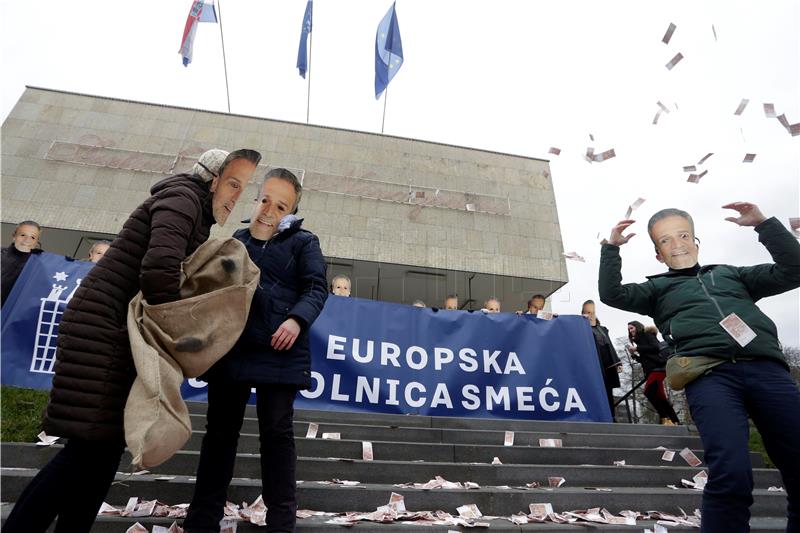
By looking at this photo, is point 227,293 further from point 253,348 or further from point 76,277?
point 76,277

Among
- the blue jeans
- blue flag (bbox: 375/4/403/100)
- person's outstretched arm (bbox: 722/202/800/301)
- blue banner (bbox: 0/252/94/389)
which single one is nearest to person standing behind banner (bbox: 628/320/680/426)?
person's outstretched arm (bbox: 722/202/800/301)

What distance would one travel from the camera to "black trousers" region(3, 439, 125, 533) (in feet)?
5.07

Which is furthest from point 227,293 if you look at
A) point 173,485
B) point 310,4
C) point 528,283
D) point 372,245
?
point 310,4

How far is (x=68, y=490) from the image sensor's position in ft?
5.24

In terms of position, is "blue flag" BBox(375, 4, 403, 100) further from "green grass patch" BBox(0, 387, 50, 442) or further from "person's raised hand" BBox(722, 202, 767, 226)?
"person's raised hand" BBox(722, 202, 767, 226)

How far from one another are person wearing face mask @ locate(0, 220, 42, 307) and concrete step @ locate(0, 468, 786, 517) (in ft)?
8.66

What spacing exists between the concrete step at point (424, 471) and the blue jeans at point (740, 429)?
1.60 meters

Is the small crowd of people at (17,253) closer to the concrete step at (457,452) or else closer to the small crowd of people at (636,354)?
the concrete step at (457,452)

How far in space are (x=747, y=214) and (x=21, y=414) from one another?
5.09 metres

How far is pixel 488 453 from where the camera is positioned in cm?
A: 380

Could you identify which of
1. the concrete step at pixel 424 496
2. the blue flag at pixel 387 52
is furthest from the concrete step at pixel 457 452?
the blue flag at pixel 387 52

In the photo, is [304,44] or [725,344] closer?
[725,344]

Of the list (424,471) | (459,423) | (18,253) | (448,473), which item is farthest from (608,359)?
(18,253)

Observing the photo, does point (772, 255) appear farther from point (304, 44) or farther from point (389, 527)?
point (304, 44)
